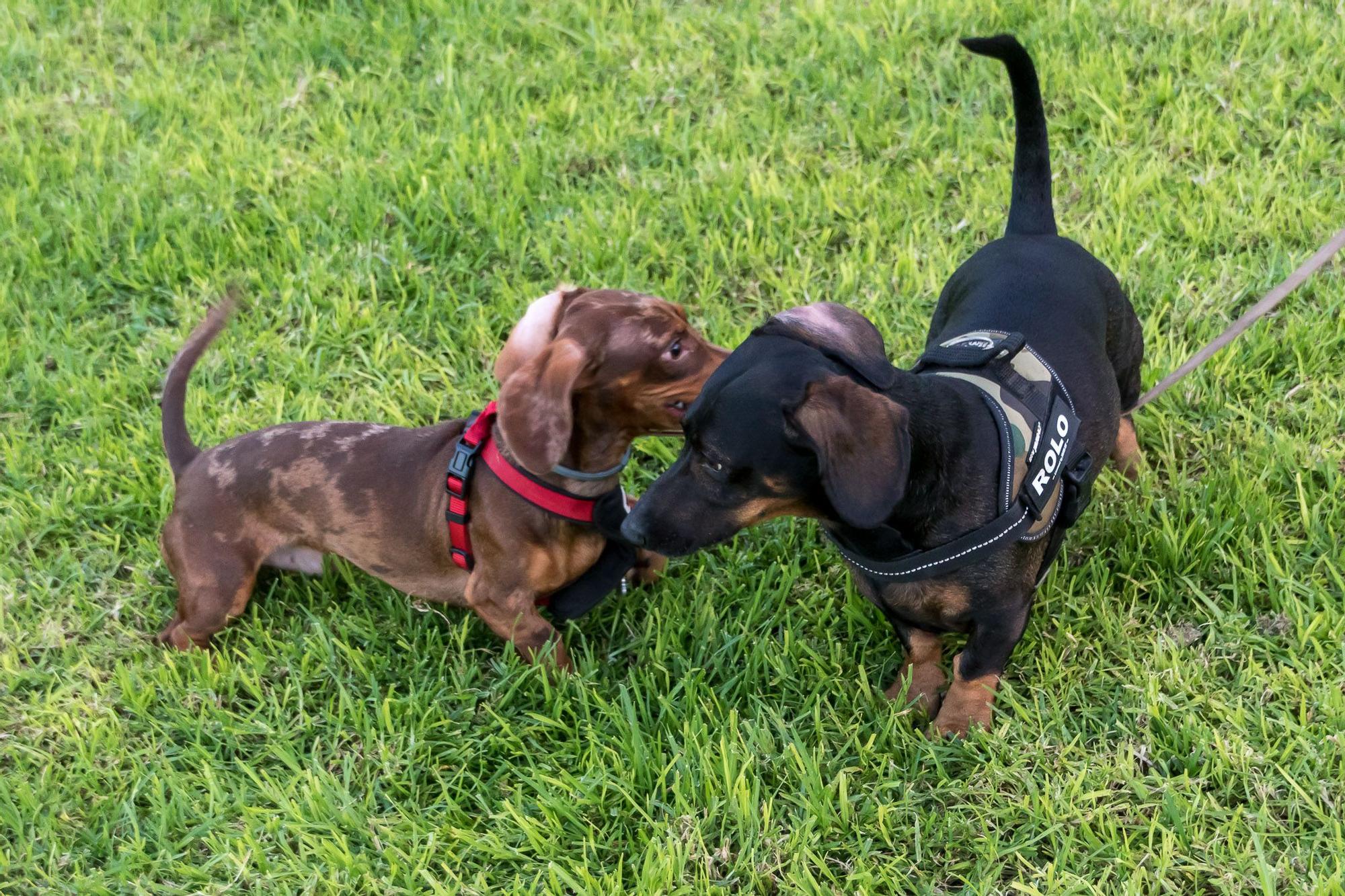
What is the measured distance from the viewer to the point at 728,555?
367 centimetres

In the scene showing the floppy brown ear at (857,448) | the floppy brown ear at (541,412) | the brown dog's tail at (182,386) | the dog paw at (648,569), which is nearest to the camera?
the floppy brown ear at (857,448)

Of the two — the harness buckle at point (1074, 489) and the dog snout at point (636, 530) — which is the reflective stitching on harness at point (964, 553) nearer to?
the harness buckle at point (1074, 489)

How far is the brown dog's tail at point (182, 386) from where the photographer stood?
3.58 meters

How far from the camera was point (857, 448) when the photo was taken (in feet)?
7.99

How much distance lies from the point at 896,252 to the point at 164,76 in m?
4.22

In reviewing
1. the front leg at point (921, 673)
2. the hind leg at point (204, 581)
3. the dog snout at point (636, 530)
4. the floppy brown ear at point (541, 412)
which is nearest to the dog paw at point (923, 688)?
the front leg at point (921, 673)

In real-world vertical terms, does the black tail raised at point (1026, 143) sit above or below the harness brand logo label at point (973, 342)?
above

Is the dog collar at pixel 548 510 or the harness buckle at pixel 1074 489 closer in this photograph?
the harness buckle at pixel 1074 489

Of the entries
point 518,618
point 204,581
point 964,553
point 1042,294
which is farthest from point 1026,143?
point 204,581

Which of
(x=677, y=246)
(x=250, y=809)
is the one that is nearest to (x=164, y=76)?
(x=677, y=246)

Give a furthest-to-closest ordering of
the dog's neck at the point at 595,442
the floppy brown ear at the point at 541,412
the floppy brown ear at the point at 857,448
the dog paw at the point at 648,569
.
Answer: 1. the dog paw at the point at 648,569
2. the dog's neck at the point at 595,442
3. the floppy brown ear at the point at 541,412
4. the floppy brown ear at the point at 857,448

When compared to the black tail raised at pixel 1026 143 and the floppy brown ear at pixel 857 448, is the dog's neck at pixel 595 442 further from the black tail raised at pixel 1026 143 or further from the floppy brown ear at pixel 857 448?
the black tail raised at pixel 1026 143

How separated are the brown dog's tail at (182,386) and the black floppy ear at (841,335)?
187 centimetres

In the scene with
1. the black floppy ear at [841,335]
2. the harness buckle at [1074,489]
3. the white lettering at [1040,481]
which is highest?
the black floppy ear at [841,335]
